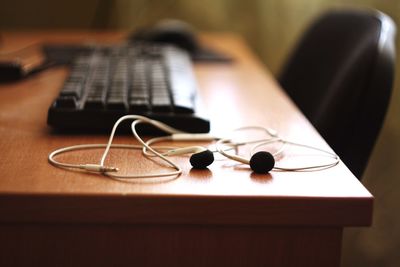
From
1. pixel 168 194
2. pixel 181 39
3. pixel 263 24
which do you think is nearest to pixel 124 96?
pixel 168 194

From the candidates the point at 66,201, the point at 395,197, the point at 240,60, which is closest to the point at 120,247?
the point at 66,201

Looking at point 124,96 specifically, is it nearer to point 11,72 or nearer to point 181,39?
point 11,72

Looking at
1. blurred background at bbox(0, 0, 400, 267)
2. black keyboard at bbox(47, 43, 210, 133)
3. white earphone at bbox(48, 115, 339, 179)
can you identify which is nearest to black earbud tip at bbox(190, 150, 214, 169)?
white earphone at bbox(48, 115, 339, 179)

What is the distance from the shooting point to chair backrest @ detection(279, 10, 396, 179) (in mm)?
886

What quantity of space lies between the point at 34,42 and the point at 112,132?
0.90m

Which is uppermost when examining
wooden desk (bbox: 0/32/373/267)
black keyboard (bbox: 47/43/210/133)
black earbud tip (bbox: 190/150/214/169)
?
black keyboard (bbox: 47/43/210/133)

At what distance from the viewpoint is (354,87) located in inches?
36.5

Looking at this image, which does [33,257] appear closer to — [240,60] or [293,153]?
[293,153]

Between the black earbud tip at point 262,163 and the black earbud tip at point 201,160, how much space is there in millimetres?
43

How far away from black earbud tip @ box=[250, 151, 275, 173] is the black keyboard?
15 centimetres

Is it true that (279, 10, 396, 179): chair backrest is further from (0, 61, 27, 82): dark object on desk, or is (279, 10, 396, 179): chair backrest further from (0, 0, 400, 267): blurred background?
(0, 0, 400, 267): blurred background

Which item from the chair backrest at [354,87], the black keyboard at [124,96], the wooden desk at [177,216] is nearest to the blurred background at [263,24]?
the chair backrest at [354,87]

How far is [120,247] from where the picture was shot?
1.93 ft

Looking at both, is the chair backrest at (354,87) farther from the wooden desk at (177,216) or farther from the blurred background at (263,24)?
the blurred background at (263,24)
